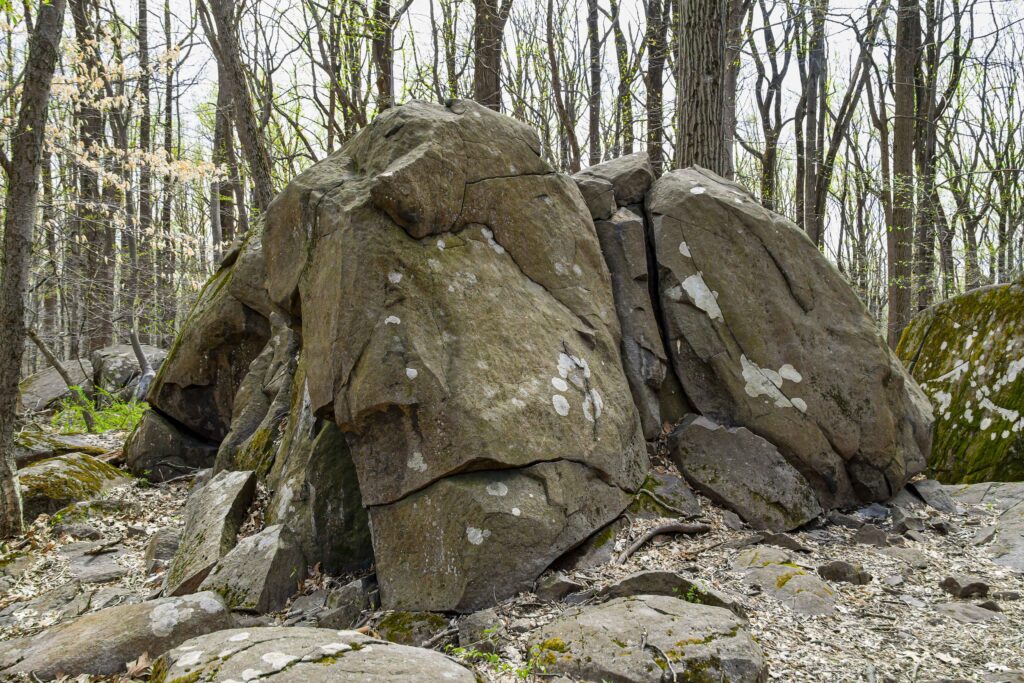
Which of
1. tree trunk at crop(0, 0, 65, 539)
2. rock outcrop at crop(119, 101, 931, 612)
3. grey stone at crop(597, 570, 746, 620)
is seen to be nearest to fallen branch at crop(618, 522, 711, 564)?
rock outcrop at crop(119, 101, 931, 612)

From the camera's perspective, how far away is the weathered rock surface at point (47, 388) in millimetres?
12430

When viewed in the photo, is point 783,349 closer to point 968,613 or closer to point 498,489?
point 968,613

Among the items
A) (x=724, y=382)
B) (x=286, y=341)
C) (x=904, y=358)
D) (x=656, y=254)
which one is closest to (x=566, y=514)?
(x=724, y=382)

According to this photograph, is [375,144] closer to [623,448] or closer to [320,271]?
[320,271]

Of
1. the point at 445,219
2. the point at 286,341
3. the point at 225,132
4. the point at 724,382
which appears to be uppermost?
the point at 225,132

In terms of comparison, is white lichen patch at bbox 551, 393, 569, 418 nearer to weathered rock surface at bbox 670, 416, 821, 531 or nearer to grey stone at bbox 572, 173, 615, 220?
weathered rock surface at bbox 670, 416, 821, 531

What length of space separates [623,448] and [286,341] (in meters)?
4.05

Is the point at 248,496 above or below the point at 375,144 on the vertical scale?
below

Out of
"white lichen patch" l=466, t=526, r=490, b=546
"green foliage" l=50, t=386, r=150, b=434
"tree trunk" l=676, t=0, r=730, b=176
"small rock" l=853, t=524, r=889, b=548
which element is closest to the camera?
"white lichen patch" l=466, t=526, r=490, b=546

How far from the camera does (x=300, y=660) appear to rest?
2.84 meters

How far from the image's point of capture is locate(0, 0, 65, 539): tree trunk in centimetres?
610

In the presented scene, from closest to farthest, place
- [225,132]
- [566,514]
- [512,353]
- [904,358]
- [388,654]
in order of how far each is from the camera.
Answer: [388,654], [566,514], [512,353], [904,358], [225,132]

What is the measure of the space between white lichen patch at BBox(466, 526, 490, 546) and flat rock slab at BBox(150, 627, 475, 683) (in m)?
1.06

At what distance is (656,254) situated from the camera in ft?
20.4
